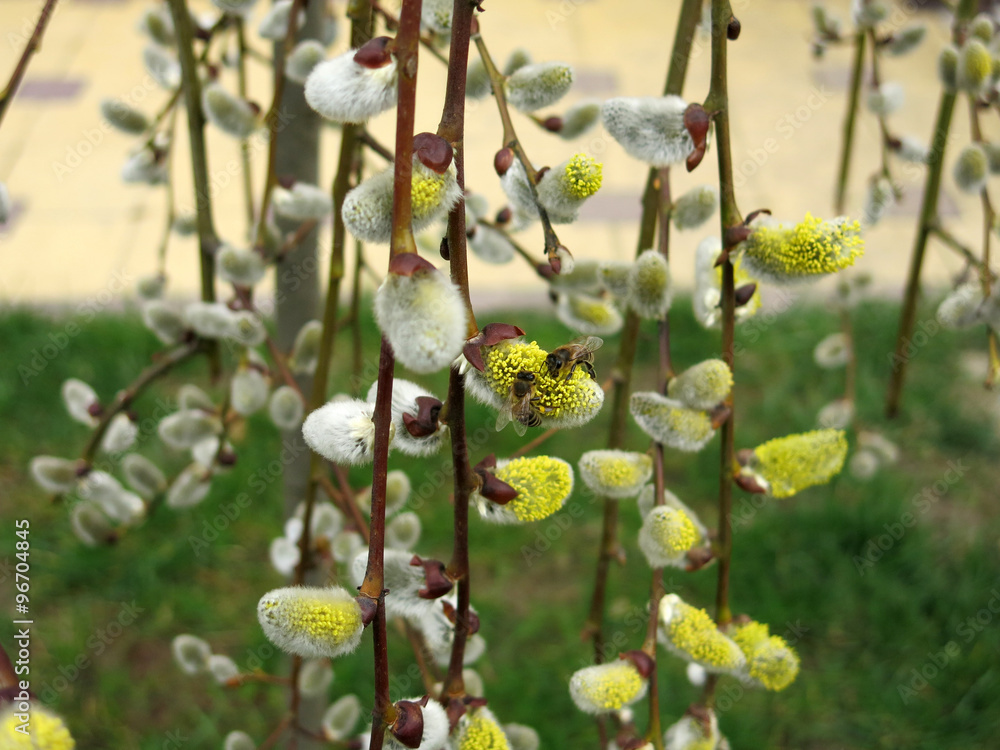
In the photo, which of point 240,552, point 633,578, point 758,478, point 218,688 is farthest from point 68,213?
point 758,478

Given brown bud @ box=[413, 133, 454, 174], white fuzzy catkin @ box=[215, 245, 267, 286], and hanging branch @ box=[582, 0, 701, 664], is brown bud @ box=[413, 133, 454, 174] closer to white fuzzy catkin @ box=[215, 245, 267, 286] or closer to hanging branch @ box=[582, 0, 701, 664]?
hanging branch @ box=[582, 0, 701, 664]

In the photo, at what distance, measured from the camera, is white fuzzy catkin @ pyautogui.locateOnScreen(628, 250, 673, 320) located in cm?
63

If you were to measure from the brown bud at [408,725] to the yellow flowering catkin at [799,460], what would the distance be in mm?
279

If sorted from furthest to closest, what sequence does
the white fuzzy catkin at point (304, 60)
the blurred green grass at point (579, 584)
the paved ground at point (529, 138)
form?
the paved ground at point (529, 138), the blurred green grass at point (579, 584), the white fuzzy catkin at point (304, 60)

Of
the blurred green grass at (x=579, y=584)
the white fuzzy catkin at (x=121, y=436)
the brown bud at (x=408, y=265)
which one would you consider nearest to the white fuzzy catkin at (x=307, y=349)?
the white fuzzy catkin at (x=121, y=436)

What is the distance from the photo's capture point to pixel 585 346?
45 cm

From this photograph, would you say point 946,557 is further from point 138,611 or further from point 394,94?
point 394,94

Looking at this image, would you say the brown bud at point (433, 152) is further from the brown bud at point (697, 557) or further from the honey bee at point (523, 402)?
the brown bud at point (697, 557)

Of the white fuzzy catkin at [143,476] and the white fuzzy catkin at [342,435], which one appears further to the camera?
the white fuzzy catkin at [143,476]

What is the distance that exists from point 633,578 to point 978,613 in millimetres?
495

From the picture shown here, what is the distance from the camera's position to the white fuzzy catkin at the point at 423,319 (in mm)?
376

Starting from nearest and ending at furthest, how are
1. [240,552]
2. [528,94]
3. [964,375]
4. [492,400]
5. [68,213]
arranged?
[492,400] < [528,94] < [240,552] < [964,375] < [68,213]

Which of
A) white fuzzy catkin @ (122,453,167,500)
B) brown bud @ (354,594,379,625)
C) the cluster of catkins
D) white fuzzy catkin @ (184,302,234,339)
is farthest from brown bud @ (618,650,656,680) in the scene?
white fuzzy catkin @ (122,453,167,500)

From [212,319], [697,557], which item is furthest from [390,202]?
[212,319]
